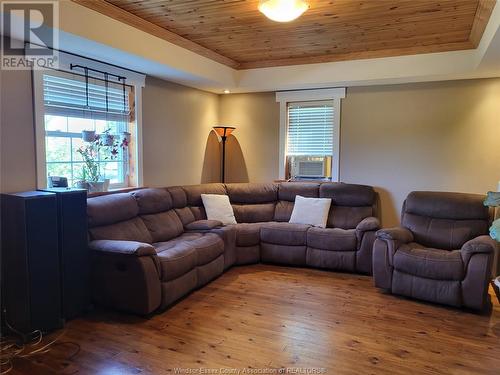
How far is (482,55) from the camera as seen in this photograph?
3.40m

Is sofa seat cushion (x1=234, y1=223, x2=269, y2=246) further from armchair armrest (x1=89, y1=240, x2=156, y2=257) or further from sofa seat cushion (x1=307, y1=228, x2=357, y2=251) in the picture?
armchair armrest (x1=89, y1=240, x2=156, y2=257)

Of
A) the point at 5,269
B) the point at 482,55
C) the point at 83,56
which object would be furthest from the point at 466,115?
the point at 5,269

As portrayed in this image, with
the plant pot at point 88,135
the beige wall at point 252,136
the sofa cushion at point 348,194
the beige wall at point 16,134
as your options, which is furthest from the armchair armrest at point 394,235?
the beige wall at point 16,134

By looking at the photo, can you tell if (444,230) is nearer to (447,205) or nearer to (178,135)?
(447,205)

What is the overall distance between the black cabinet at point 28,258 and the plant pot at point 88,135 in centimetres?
93

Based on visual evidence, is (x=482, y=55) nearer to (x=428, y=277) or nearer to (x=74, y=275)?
(x=428, y=277)

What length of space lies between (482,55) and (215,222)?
3.12 meters

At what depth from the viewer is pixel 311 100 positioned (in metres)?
5.14

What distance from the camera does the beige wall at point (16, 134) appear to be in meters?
2.82

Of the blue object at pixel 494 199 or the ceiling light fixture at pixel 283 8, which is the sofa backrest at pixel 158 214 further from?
the blue object at pixel 494 199

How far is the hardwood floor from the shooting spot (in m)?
2.40

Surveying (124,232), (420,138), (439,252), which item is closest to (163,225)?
(124,232)

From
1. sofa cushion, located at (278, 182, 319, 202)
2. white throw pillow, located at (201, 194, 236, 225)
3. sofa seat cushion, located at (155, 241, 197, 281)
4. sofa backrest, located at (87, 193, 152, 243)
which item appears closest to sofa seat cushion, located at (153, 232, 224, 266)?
sofa seat cushion, located at (155, 241, 197, 281)

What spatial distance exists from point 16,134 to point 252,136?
3.27m
